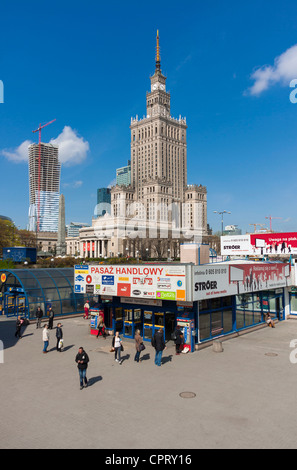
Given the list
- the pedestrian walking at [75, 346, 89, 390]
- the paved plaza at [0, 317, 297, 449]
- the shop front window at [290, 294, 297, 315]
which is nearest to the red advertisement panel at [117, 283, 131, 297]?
the paved plaza at [0, 317, 297, 449]

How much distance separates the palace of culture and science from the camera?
151925 mm

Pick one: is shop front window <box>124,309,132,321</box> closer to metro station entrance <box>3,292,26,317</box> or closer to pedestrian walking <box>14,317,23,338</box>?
pedestrian walking <box>14,317,23,338</box>

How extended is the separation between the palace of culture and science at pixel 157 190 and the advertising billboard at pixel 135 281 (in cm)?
12152

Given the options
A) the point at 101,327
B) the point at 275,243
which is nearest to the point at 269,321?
the point at 101,327

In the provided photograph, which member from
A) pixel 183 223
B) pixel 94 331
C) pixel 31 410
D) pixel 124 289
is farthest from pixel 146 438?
pixel 183 223

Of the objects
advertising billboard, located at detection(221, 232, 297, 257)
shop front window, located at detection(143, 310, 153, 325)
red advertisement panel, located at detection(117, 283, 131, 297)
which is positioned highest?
advertising billboard, located at detection(221, 232, 297, 257)

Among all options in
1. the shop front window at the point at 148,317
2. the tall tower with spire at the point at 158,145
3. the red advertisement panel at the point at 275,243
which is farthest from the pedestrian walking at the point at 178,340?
the tall tower with spire at the point at 158,145

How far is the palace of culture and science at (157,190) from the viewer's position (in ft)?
498

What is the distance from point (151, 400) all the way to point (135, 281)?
8422mm

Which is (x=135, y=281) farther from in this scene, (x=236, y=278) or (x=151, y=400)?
(x=151, y=400)

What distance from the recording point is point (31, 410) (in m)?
11.4

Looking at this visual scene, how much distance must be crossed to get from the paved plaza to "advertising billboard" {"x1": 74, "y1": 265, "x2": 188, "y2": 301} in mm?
3216
